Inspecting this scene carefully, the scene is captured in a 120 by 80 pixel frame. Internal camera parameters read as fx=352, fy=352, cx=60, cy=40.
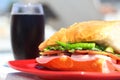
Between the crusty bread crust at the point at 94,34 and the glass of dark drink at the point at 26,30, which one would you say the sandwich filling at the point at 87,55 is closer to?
the crusty bread crust at the point at 94,34

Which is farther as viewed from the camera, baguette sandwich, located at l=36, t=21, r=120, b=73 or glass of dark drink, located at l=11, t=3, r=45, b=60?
glass of dark drink, located at l=11, t=3, r=45, b=60

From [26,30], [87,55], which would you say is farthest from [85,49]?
[26,30]

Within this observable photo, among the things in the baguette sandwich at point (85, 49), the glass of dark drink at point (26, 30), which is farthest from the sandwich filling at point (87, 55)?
the glass of dark drink at point (26, 30)

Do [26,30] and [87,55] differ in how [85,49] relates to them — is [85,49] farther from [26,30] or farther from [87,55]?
[26,30]

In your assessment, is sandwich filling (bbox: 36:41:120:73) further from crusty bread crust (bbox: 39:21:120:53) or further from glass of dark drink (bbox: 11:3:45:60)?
glass of dark drink (bbox: 11:3:45:60)

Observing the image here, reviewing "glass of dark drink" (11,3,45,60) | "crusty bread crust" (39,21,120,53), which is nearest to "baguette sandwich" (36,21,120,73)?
"crusty bread crust" (39,21,120,53)

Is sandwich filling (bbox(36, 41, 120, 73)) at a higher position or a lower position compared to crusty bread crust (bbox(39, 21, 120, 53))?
lower

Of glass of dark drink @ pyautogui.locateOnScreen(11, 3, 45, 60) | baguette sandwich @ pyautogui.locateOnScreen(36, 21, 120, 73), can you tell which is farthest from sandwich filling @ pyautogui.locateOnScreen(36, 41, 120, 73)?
glass of dark drink @ pyautogui.locateOnScreen(11, 3, 45, 60)
